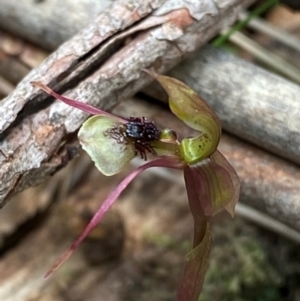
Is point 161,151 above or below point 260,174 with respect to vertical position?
above

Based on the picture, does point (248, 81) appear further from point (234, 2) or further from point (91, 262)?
point (91, 262)

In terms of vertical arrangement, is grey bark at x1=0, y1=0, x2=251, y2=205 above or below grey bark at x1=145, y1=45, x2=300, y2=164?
above

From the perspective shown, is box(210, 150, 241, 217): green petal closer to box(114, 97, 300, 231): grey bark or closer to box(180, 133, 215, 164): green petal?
box(180, 133, 215, 164): green petal

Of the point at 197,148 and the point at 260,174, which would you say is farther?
the point at 260,174

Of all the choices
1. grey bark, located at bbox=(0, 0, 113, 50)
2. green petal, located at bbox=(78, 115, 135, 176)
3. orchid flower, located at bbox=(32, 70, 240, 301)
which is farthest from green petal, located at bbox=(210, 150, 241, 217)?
grey bark, located at bbox=(0, 0, 113, 50)

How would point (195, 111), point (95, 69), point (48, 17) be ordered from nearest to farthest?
point (195, 111), point (95, 69), point (48, 17)

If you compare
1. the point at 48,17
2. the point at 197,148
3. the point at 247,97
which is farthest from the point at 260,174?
the point at 48,17

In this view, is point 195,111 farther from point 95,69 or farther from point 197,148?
point 95,69
